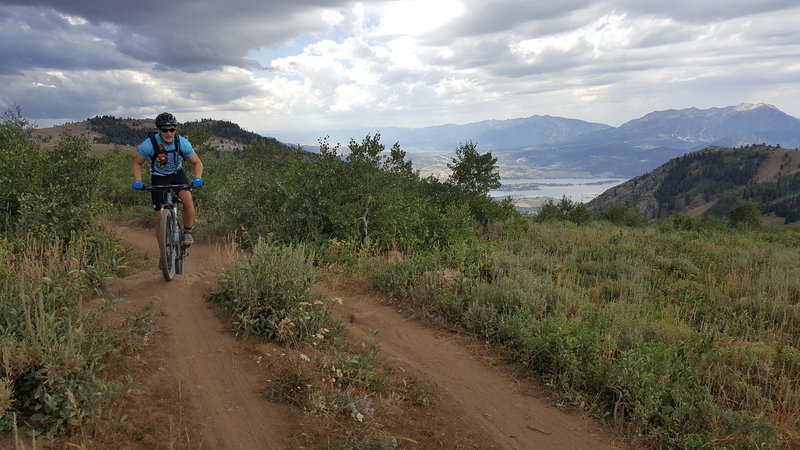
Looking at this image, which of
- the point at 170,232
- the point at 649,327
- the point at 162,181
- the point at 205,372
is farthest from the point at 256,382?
the point at 649,327

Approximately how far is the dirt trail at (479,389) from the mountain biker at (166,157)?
310 cm

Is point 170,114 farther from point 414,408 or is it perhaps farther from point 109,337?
point 414,408

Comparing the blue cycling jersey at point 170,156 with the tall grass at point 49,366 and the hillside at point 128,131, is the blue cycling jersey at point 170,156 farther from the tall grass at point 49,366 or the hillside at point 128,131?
the hillside at point 128,131

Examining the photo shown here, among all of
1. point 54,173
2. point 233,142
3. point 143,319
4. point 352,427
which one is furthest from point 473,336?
point 233,142

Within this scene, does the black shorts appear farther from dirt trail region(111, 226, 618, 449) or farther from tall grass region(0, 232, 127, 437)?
tall grass region(0, 232, 127, 437)

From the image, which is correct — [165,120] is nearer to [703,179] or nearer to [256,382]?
[256,382]

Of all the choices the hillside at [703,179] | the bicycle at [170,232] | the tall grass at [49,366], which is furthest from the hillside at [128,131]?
the tall grass at [49,366]

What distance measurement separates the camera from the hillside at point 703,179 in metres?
163

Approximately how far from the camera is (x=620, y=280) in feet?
29.6

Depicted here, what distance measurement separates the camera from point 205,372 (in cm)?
443

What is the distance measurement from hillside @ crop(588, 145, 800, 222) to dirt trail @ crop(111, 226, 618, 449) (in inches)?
6288

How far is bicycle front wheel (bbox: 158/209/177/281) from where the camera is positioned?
248 inches

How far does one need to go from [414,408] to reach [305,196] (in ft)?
24.9

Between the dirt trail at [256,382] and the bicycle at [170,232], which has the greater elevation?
the bicycle at [170,232]
